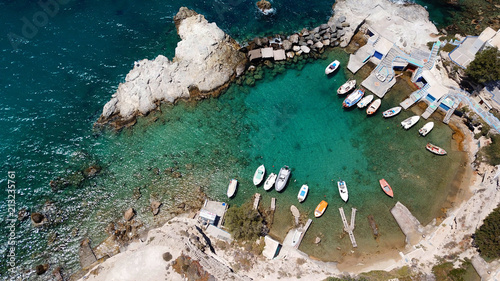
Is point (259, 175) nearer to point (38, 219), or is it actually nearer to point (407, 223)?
point (407, 223)

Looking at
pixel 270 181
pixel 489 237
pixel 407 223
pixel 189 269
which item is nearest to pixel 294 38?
pixel 270 181

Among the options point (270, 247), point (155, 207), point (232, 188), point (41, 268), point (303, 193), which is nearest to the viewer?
point (41, 268)

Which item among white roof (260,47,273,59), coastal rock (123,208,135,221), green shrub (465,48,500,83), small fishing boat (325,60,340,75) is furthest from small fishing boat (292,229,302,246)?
green shrub (465,48,500,83)

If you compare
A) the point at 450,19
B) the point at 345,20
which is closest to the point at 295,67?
the point at 345,20

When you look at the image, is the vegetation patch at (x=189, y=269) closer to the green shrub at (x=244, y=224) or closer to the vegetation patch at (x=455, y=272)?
the green shrub at (x=244, y=224)

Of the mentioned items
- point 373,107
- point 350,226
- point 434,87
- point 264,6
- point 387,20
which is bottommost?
point 350,226
